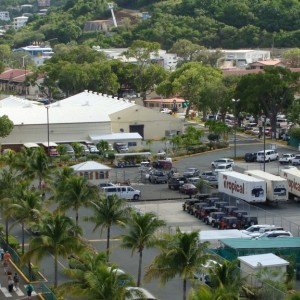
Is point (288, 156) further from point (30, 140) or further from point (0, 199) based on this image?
point (0, 199)

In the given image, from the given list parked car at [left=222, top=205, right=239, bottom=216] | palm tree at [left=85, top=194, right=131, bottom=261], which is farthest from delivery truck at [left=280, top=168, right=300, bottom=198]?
palm tree at [left=85, top=194, right=131, bottom=261]

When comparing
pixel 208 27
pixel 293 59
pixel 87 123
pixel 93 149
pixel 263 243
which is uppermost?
pixel 208 27

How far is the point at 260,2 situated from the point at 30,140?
72.3 m

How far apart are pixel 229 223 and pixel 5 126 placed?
66.0 ft

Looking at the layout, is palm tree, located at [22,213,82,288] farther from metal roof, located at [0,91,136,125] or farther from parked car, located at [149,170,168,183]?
metal roof, located at [0,91,136,125]

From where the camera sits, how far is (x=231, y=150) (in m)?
50.3

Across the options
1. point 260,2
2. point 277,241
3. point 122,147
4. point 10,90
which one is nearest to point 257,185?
point 277,241

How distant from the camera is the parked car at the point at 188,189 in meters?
38.3

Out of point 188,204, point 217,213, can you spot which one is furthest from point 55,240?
point 188,204

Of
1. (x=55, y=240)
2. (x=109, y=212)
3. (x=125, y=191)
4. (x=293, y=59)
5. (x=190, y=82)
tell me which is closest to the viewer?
(x=55, y=240)

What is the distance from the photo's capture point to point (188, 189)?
1515 inches

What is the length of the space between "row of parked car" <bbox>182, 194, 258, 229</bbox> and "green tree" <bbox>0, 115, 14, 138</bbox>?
619 inches

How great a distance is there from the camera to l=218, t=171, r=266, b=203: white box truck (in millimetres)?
35844

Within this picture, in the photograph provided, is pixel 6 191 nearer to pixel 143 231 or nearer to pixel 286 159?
pixel 143 231
